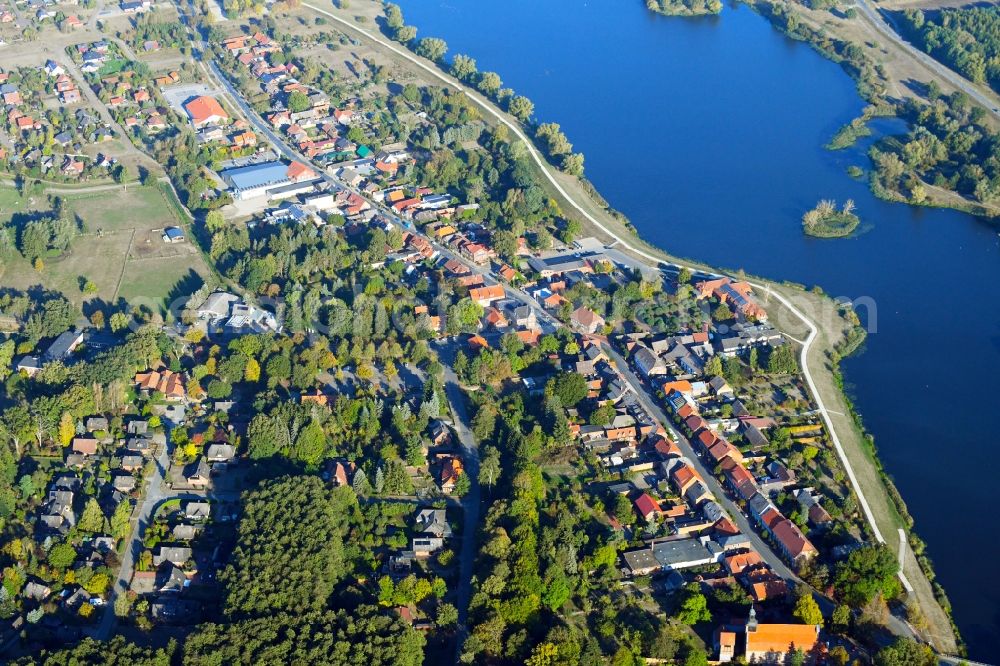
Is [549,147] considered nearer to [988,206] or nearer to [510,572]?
[988,206]

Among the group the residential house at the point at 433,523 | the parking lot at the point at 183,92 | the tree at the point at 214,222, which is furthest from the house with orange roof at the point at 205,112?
the residential house at the point at 433,523

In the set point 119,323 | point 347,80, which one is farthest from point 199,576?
point 347,80

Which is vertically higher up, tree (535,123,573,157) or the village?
tree (535,123,573,157)

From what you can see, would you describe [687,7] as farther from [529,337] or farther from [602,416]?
[602,416]

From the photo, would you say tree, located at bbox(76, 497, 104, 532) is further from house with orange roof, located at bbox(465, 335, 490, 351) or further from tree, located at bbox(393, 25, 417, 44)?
tree, located at bbox(393, 25, 417, 44)

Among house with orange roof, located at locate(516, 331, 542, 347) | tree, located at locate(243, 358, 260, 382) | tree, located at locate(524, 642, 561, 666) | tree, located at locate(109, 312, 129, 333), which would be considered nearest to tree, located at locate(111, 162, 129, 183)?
tree, located at locate(109, 312, 129, 333)

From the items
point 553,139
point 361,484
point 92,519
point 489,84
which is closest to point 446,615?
point 361,484
